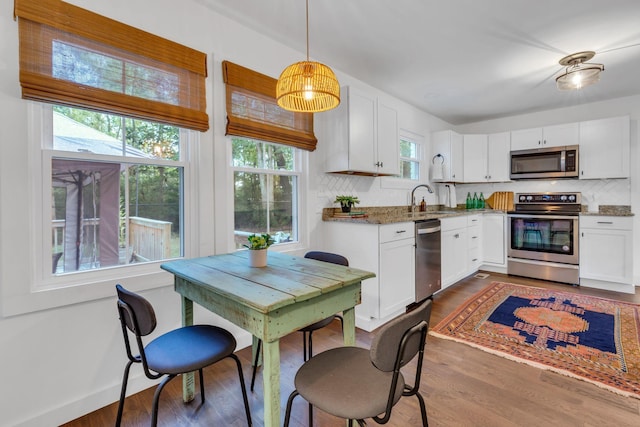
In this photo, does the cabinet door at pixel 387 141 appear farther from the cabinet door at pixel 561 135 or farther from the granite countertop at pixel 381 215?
the cabinet door at pixel 561 135

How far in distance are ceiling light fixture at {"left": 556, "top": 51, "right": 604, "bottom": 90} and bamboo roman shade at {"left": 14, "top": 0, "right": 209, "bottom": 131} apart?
3365 mm

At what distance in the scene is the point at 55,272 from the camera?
1647mm

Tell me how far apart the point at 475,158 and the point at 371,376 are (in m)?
4.59

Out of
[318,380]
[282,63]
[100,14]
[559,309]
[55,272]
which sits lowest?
[559,309]

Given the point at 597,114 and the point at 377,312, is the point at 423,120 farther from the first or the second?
the point at 377,312

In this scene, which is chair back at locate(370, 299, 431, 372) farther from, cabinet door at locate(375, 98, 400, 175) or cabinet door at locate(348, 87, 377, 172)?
cabinet door at locate(375, 98, 400, 175)

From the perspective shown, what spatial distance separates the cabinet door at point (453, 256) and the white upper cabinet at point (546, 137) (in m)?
1.74

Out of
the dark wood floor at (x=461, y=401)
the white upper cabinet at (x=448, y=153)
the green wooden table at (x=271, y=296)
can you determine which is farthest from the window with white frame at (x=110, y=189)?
the white upper cabinet at (x=448, y=153)

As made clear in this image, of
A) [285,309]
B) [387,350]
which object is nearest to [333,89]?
[285,309]

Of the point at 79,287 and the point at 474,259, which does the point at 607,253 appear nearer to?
the point at 474,259

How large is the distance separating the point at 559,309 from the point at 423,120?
2992mm

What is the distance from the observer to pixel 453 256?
146 inches

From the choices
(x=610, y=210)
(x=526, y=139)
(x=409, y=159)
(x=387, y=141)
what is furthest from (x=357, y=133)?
(x=610, y=210)

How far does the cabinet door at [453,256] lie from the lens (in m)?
3.50
